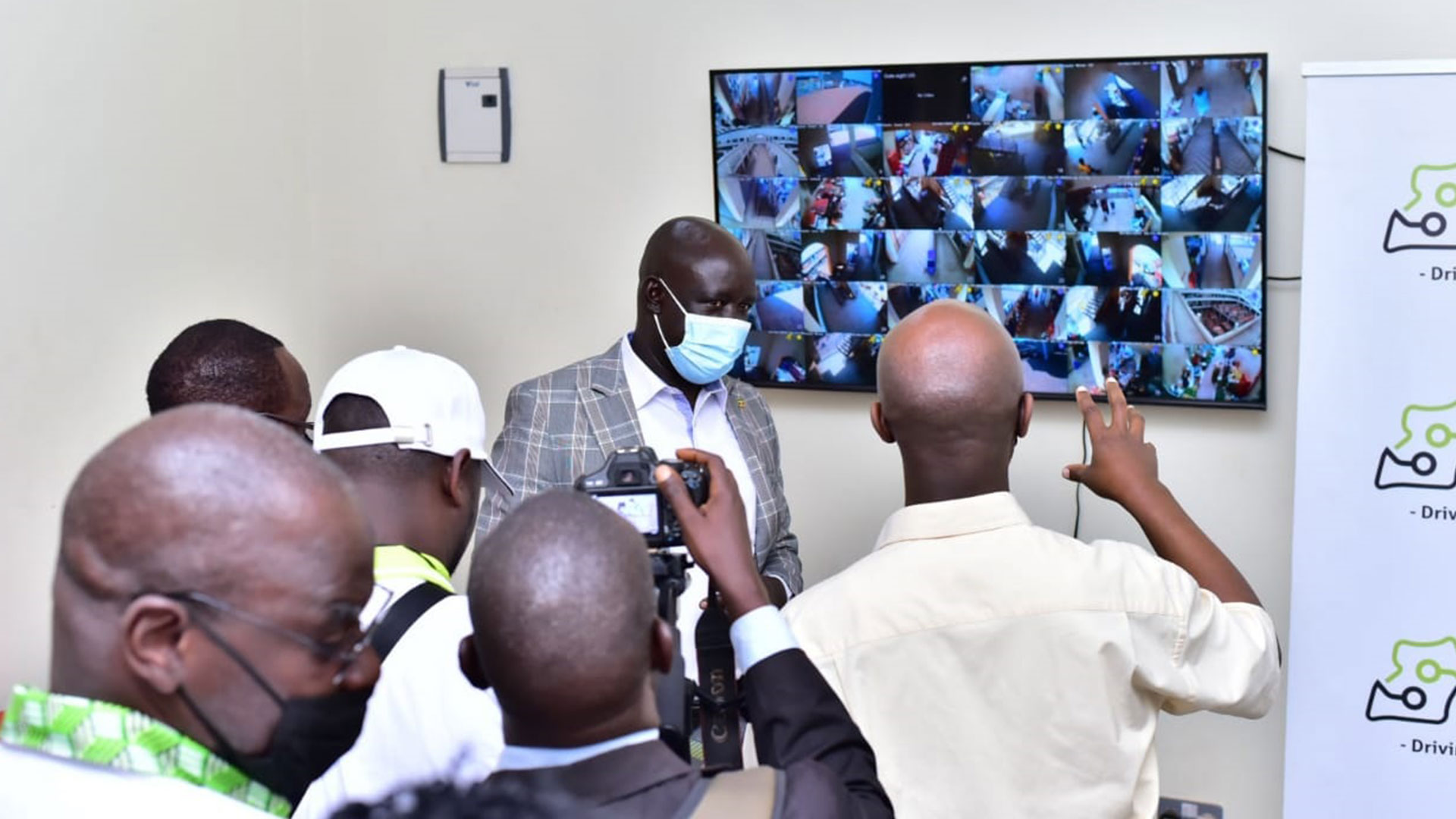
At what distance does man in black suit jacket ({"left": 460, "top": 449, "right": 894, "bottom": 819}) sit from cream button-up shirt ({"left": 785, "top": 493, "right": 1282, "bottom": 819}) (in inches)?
20.2

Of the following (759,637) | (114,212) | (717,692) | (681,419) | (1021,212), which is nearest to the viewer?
(759,637)

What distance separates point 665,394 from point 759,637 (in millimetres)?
1580

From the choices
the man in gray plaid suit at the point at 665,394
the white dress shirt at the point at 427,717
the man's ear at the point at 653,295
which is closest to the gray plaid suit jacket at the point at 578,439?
the man in gray plaid suit at the point at 665,394

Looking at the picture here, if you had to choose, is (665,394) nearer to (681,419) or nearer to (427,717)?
(681,419)

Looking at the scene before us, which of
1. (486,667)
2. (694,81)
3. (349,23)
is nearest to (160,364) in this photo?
(486,667)

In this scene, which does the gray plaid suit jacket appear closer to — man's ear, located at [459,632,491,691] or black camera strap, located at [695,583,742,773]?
black camera strap, located at [695,583,742,773]

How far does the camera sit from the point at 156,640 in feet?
3.68

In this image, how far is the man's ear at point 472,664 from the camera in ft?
4.33

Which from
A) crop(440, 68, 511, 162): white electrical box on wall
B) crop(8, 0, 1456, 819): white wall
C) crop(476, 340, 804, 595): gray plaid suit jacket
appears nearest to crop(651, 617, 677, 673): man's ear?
crop(476, 340, 804, 595): gray plaid suit jacket

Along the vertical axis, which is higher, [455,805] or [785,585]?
[455,805]

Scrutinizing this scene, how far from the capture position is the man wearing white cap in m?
1.61

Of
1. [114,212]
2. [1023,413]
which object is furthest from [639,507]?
[114,212]

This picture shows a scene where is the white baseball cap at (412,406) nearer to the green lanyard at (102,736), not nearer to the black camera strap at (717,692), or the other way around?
the black camera strap at (717,692)

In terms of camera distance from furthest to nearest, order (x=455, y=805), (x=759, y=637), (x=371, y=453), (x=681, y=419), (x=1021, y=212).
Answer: (x=1021, y=212)
(x=681, y=419)
(x=371, y=453)
(x=759, y=637)
(x=455, y=805)
